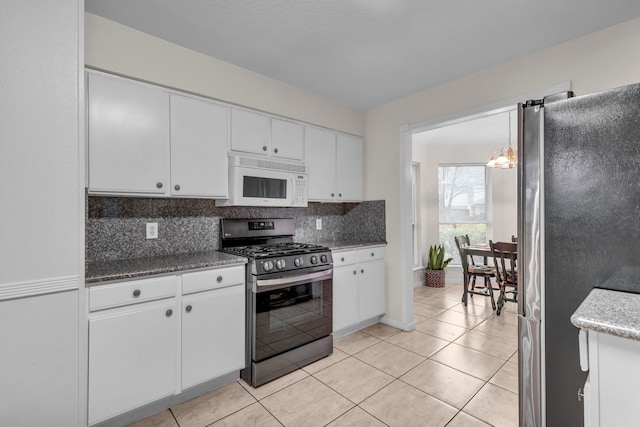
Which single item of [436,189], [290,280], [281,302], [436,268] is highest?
[436,189]

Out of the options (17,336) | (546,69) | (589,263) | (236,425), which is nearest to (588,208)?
(589,263)

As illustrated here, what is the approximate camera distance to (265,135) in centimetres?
268

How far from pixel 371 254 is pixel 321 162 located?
109 cm

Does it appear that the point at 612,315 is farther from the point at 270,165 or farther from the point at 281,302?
the point at 270,165

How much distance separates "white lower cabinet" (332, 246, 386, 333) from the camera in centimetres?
292

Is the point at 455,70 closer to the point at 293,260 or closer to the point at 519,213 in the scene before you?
the point at 519,213

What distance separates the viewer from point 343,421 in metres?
1.85

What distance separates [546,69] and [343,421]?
2.76 meters

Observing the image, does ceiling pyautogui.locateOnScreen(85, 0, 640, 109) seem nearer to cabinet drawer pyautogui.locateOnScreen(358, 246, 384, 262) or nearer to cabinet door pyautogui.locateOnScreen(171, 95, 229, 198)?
cabinet door pyautogui.locateOnScreen(171, 95, 229, 198)

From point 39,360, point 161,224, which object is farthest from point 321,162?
point 39,360

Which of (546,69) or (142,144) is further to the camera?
(546,69)

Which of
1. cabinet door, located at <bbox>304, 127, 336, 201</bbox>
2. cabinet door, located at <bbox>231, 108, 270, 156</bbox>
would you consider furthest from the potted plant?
cabinet door, located at <bbox>231, 108, 270, 156</bbox>

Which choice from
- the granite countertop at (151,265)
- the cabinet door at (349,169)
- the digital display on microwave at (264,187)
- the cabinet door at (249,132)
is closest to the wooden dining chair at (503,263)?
the cabinet door at (349,169)

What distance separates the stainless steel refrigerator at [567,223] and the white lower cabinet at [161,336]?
5.66 ft
